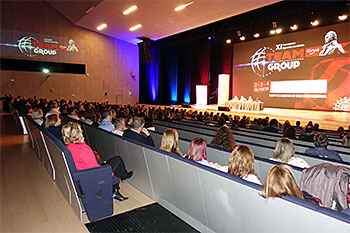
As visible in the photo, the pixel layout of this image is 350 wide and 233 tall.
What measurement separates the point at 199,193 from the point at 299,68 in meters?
13.8

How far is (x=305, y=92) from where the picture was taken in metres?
13.6

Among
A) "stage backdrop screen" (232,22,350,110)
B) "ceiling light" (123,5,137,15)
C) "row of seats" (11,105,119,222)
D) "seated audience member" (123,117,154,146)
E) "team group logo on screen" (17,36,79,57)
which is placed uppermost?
"ceiling light" (123,5,137,15)

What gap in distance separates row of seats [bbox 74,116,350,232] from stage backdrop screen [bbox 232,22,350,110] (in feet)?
40.4

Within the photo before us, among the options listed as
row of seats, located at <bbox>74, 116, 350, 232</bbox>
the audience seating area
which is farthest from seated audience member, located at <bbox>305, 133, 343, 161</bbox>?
row of seats, located at <bbox>74, 116, 350, 232</bbox>

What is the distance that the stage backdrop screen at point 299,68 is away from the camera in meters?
12.2

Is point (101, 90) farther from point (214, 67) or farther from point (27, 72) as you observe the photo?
point (214, 67)

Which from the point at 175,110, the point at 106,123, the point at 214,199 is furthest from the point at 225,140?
the point at 175,110

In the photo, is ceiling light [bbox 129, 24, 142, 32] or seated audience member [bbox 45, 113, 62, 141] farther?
ceiling light [bbox 129, 24, 142, 32]

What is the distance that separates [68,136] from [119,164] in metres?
0.76

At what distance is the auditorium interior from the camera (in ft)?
6.84

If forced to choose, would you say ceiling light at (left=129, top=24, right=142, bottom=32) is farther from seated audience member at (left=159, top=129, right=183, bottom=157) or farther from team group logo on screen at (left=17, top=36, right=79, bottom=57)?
seated audience member at (left=159, top=129, right=183, bottom=157)

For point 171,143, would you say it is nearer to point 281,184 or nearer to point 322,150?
point 281,184

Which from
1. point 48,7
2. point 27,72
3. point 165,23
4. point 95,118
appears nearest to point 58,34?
point 48,7

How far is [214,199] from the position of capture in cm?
207
